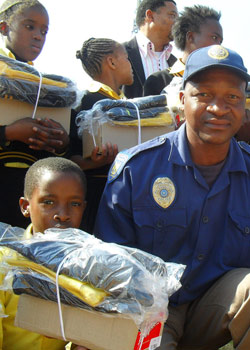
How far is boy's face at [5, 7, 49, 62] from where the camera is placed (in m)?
3.33

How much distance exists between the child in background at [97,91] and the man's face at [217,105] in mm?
649

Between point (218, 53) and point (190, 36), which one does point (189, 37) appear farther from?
point (218, 53)

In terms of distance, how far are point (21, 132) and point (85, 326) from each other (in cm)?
130

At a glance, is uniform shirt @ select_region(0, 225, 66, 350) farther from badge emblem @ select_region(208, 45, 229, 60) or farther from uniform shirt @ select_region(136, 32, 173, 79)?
uniform shirt @ select_region(136, 32, 173, 79)

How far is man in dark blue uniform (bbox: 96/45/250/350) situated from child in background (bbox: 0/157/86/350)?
18cm

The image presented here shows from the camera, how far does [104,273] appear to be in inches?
72.2

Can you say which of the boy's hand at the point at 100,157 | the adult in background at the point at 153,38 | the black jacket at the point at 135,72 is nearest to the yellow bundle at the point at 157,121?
the boy's hand at the point at 100,157

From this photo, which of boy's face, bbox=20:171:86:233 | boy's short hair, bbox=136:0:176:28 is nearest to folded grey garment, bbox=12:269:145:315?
boy's face, bbox=20:171:86:233

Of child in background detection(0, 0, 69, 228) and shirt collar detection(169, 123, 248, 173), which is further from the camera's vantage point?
child in background detection(0, 0, 69, 228)

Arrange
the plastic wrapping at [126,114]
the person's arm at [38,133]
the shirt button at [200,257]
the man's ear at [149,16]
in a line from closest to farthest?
the shirt button at [200,257] → the person's arm at [38,133] → the plastic wrapping at [126,114] → the man's ear at [149,16]

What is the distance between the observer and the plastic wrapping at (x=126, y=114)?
3018mm

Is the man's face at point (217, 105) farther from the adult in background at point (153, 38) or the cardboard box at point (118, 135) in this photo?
the adult in background at point (153, 38)

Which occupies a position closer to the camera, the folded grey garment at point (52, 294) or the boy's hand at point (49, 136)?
the folded grey garment at point (52, 294)

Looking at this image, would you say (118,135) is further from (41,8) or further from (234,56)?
(41,8)
